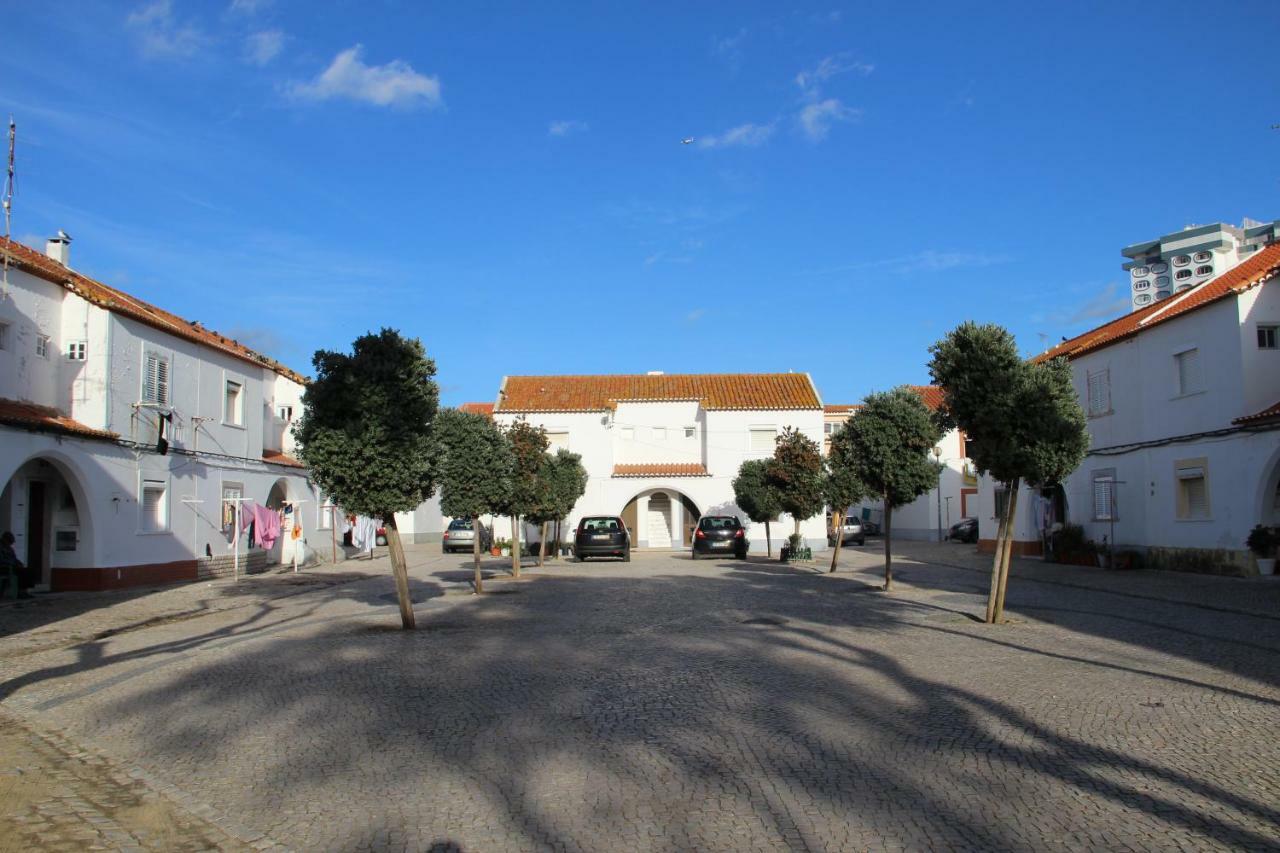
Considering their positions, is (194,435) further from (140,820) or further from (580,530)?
(140,820)

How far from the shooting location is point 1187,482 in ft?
78.6

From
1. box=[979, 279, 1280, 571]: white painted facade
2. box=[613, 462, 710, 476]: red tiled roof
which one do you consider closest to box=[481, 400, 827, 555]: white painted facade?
box=[613, 462, 710, 476]: red tiled roof

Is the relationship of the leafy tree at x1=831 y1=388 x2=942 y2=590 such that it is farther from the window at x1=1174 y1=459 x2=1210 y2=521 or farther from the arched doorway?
the arched doorway

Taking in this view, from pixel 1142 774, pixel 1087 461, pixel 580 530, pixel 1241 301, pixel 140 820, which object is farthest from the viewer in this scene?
pixel 580 530

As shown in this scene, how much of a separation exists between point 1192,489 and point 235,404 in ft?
83.8

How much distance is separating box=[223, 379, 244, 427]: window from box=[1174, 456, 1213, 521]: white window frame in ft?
81.8

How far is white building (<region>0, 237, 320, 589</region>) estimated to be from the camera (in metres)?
19.3

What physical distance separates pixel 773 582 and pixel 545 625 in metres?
9.84

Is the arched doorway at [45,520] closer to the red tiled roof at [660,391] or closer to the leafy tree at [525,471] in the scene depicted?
the leafy tree at [525,471]

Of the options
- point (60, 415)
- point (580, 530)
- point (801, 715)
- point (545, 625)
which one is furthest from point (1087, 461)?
point (60, 415)

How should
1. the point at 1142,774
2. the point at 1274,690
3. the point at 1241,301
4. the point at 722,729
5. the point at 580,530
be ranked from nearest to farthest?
1. the point at 1142,774
2. the point at 722,729
3. the point at 1274,690
4. the point at 1241,301
5. the point at 580,530

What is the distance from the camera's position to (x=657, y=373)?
5362 centimetres

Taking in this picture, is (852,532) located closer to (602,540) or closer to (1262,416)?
(602,540)

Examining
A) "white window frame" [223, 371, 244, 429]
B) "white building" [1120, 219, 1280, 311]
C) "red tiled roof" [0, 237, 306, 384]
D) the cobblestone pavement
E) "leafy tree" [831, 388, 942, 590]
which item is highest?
"white building" [1120, 219, 1280, 311]
